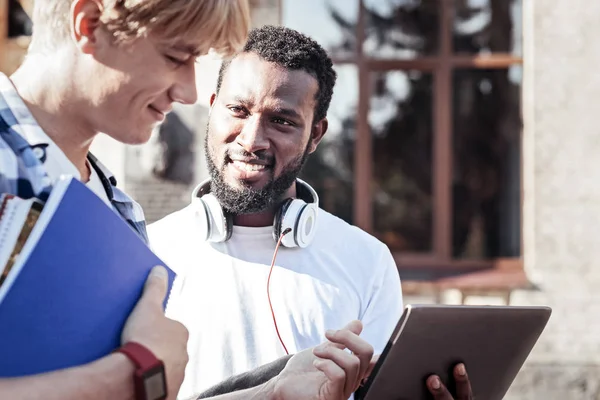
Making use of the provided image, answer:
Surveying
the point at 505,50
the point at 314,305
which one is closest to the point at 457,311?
the point at 314,305

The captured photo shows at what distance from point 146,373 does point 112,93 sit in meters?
0.47

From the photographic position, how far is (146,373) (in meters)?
1.32

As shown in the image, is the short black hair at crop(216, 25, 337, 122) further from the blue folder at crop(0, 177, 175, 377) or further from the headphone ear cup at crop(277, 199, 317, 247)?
the blue folder at crop(0, 177, 175, 377)

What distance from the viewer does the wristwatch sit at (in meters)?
1.32

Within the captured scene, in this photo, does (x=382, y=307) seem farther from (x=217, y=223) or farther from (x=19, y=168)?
(x=19, y=168)

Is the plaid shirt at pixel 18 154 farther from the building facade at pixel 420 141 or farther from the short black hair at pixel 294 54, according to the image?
the building facade at pixel 420 141

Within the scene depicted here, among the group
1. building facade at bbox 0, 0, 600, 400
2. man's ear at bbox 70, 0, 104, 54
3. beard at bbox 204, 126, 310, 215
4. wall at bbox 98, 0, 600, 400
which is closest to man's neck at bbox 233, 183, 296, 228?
beard at bbox 204, 126, 310, 215

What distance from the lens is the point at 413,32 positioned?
6.39 metres

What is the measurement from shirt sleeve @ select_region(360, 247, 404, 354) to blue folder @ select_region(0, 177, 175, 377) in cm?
94

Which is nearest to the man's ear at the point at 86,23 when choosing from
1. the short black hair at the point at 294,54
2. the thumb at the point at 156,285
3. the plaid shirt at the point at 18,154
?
the plaid shirt at the point at 18,154

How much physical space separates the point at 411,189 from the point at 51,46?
5106 millimetres

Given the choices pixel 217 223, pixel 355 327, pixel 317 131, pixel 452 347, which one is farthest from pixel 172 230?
pixel 452 347

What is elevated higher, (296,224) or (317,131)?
(317,131)

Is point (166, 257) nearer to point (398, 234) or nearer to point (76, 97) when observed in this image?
point (76, 97)
